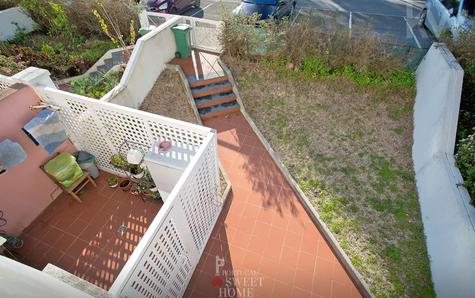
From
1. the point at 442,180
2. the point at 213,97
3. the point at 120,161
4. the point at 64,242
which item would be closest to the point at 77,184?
the point at 120,161

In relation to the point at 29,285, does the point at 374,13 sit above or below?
below

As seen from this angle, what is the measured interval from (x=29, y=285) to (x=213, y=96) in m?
6.71

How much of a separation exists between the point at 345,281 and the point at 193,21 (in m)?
8.54

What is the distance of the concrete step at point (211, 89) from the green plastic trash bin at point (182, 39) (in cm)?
167

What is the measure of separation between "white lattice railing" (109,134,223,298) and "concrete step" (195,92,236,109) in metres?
3.50

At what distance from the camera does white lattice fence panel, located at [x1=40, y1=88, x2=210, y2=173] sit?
4676 millimetres

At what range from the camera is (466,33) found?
256 inches

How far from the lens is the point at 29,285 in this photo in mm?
2098

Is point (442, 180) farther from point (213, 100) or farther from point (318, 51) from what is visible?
point (213, 100)

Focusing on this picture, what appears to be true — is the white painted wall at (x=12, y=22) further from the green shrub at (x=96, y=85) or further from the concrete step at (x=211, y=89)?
the concrete step at (x=211, y=89)

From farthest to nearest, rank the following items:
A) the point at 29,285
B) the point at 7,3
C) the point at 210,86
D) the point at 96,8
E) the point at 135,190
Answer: the point at 7,3 → the point at 96,8 → the point at 210,86 → the point at 135,190 → the point at 29,285

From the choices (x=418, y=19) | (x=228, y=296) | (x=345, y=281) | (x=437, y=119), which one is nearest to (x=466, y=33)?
(x=437, y=119)

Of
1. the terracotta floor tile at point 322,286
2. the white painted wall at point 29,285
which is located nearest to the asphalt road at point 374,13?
Result: the terracotta floor tile at point 322,286

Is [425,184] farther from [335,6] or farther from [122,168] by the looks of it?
[335,6]
